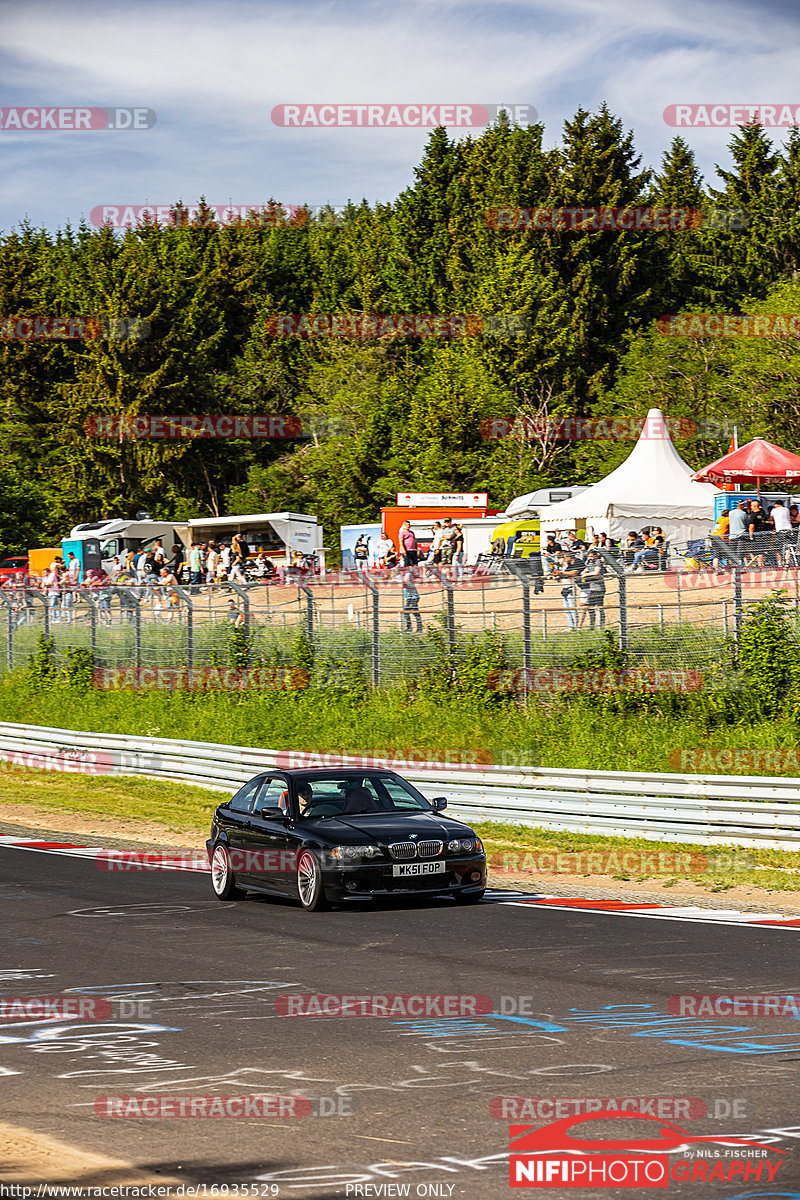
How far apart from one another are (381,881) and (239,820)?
2060 millimetres

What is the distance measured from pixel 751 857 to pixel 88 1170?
1185 cm

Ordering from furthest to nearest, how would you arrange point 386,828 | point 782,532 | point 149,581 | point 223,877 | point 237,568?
point 149,581 → point 237,568 → point 782,532 → point 223,877 → point 386,828

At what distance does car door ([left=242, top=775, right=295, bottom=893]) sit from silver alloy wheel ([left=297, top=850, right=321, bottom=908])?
0.12m

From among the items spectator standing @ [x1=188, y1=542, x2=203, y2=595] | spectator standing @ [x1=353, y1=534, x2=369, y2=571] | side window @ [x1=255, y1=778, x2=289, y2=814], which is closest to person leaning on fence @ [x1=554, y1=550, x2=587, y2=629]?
side window @ [x1=255, y1=778, x2=289, y2=814]

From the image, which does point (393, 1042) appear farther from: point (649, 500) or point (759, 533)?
point (649, 500)

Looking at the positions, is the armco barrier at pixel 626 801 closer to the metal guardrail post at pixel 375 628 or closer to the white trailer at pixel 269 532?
the metal guardrail post at pixel 375 628

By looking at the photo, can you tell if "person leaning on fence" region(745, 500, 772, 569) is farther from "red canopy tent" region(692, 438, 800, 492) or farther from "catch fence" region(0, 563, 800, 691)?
"red canopy tent" region(692, 438, 800, 492)

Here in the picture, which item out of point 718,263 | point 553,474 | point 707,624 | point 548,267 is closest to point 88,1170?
point 707,624

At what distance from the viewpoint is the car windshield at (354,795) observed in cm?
1389

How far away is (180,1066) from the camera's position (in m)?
7.37

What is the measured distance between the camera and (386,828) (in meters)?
13.2

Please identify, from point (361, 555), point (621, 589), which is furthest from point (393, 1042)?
point (361, 555)

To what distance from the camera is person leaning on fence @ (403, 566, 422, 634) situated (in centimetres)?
2400

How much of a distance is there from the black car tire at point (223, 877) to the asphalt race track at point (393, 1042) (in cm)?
102
